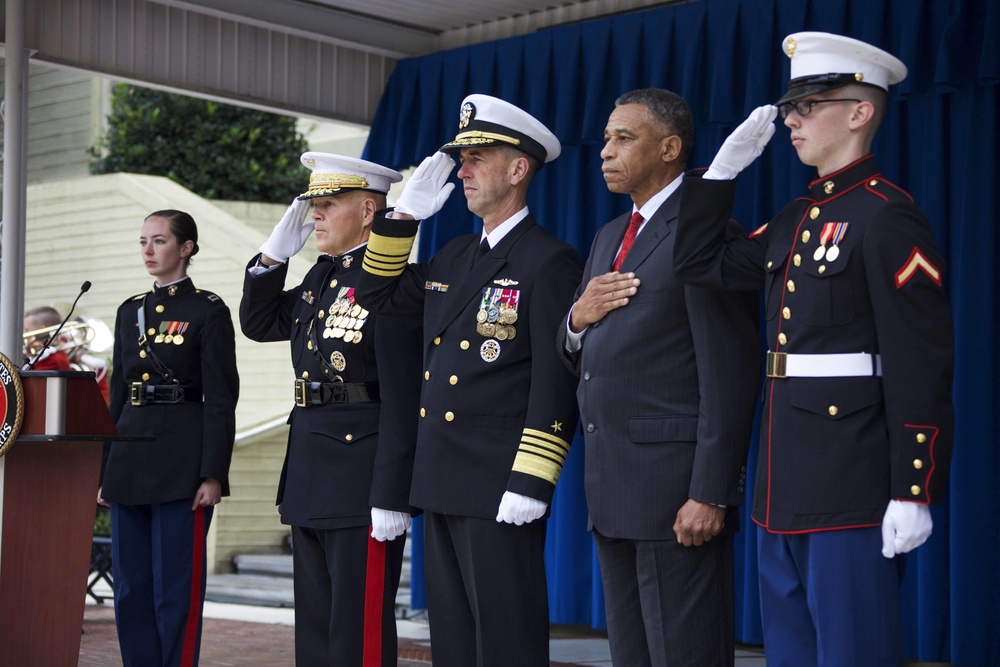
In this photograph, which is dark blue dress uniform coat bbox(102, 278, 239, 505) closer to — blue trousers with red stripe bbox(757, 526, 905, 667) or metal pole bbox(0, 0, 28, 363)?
metal pole bbox(0, 0, 28, 363)

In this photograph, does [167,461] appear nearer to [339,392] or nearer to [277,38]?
[339,392]

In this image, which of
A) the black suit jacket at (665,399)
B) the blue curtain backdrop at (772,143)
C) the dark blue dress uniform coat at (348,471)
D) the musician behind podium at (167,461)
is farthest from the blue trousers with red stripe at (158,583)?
the blue curtain backdrop at (772,143)

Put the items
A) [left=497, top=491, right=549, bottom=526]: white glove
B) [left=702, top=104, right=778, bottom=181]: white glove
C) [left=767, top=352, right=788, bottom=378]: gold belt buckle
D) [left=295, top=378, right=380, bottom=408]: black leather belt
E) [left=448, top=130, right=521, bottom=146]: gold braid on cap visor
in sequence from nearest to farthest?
[left=767, top=352, right=788, bottom=378]: gold belt buckle, [left=702, top=104, right=778, bottom=181]: white glove, [left=497, top=491, right=549, bottom=526]: white glove, [left=448, top=130, right=521, bottom=146]: gold braid on cap visor, [left=295, top=378, right=380, bottom=408]: black leather belt

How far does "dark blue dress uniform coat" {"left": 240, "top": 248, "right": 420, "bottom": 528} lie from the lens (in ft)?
12.0

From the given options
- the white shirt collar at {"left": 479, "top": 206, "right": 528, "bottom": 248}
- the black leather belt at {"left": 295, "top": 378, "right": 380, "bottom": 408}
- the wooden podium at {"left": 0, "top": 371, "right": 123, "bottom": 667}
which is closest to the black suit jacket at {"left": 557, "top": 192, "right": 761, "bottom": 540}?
the white shirt collar at {"left": 479, "top": 206, "right": 528, "bottom": 248}

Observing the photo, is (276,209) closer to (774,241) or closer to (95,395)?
(95,395)

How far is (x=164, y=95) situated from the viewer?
547 inches

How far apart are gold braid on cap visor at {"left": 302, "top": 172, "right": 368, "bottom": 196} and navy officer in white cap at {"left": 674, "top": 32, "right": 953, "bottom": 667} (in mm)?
1357

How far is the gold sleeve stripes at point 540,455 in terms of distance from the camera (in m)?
3.20

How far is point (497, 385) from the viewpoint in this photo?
336cm

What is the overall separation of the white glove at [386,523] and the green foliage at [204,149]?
34.3ft

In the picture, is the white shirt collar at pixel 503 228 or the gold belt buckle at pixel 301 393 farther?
the gold belt buckle at pixel 301 393

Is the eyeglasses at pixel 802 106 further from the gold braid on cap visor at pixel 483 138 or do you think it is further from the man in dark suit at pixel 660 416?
the gold braid on cap visor at pixel 483 138

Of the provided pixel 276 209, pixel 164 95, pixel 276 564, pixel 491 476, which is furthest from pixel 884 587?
pixel 164 95
